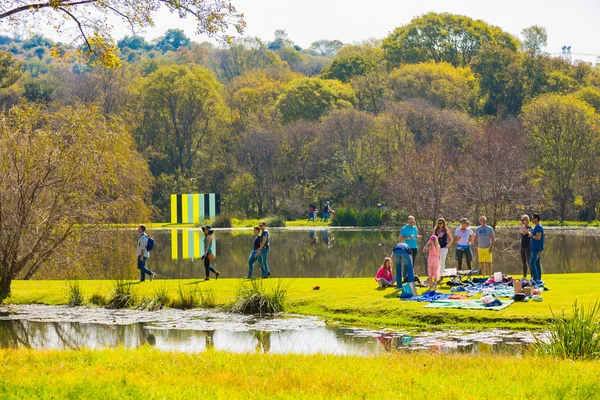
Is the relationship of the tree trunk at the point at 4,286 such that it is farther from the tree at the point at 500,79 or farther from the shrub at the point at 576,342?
the tree at the point at 500,79

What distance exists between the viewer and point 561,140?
218 feet

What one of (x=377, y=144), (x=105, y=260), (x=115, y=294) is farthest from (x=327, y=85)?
(x=115, y=294)

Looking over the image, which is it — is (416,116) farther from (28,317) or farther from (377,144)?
(28,317)

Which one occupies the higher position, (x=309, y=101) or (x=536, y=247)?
(x=309, y=101)

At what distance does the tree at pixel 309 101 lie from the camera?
81.2 m

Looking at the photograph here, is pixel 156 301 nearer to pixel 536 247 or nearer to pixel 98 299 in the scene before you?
pixel 98 299

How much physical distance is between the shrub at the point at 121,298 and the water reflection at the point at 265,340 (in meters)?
2.80

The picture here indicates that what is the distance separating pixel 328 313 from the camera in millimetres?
20734

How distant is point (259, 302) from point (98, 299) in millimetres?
4934

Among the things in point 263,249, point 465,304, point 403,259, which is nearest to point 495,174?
Answer: point 263,249

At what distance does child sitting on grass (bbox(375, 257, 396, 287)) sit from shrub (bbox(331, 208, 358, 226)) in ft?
137

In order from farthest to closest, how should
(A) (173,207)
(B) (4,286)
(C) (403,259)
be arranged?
(A) (173,207) < (B) (4,286) < (C) (403,259)

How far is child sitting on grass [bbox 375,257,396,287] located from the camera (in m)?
22.9

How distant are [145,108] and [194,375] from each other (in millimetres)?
71754
